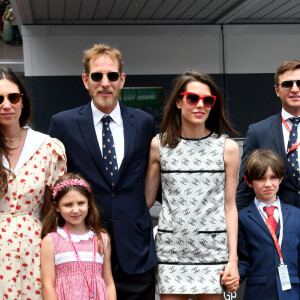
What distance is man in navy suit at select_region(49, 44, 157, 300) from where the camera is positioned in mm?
3695

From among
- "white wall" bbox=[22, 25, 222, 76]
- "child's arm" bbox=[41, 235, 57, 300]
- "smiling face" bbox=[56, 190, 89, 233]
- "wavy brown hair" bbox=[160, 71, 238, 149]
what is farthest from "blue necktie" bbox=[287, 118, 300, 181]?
"white wall" bbox=[22, 25, 222, 76]

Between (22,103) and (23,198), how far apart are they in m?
0.59

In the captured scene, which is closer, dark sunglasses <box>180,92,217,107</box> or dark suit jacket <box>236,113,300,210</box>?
dark sunglasses <box>180,92,217,107</box>

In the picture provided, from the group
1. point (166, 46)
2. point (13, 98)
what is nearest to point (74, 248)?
point (13, 98)

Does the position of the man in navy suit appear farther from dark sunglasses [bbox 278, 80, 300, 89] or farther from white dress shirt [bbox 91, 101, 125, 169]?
Answer: dark sunglasses [bbox 278, 80, 300, 89]

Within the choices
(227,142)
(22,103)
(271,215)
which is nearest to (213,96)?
(227,142)

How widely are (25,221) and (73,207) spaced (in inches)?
11.4

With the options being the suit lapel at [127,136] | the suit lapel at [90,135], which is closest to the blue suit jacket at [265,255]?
the suit lapel at [127,136]

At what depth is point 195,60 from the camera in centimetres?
1204

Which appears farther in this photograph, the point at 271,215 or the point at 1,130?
the point at 271,215

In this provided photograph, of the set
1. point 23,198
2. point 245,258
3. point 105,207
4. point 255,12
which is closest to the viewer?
point 23,198

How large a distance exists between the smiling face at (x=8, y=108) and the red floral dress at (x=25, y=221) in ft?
0.46

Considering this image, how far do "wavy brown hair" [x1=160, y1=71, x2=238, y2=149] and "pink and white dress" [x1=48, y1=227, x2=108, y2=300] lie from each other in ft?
2.61

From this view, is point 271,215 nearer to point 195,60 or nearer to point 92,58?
point 92,58
